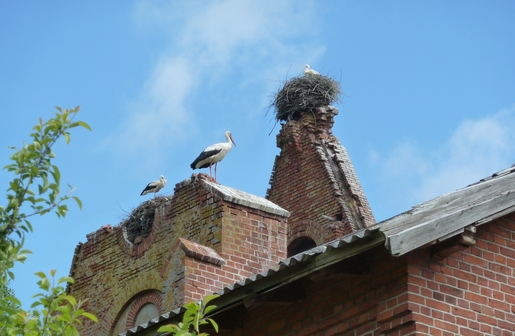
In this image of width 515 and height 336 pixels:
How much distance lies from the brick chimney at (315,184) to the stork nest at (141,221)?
17.2ft

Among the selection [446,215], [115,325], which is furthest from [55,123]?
[115,325]

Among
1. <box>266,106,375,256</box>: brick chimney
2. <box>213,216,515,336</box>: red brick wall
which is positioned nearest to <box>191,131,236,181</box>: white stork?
<box>266,106,375,256</box>: brick chimney

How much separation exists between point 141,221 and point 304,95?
8.97 meters

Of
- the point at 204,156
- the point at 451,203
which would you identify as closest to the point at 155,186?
the point at 204,156

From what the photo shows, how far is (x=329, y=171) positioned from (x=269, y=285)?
Answer: 15973 mm

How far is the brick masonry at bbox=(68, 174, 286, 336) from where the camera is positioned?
15156 millimetres

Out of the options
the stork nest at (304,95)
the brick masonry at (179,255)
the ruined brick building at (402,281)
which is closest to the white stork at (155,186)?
the brick masonry at (179,255)

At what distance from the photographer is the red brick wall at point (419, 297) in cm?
848

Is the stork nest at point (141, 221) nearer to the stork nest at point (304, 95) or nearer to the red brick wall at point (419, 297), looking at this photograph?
the stork nest at point (304, 95)

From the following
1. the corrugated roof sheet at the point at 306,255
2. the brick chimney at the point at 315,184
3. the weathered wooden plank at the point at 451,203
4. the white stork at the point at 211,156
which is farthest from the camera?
the brick chimney at the point at 315,184

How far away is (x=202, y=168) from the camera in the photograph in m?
19.7

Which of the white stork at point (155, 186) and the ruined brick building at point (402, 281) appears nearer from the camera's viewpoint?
the ruined brick building at point (402, 281)

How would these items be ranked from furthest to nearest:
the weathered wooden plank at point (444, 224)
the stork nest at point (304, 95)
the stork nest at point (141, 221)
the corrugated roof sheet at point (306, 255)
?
the stork nest at point (304, 95)
the stork nest at point (141, 221)
the corrugated roof sheet at point (306, 255)
the weathered wooden plank at point (444, 224)

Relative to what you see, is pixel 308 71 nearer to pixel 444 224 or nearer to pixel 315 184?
pixel 315 184
